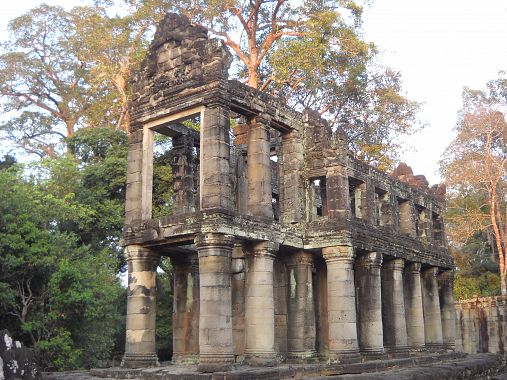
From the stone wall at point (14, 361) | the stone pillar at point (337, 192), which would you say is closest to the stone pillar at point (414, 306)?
the stone pillar at point (337, 192)

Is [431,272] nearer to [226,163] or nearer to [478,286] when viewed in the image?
[226,163]

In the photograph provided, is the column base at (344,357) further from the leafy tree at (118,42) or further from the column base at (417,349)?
the leafy tree at (118,42)

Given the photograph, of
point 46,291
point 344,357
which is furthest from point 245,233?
point 46,291

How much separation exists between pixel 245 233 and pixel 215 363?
2877mm

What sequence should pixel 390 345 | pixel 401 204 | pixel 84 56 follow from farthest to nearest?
pixel 84 56 → pixel 401 204 → pixel 390 345

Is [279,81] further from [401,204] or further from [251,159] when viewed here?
[251,159]

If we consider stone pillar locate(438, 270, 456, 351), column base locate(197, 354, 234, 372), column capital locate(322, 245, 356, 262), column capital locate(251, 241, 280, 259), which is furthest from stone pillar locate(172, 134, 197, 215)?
stone pillar locate(438, 270, 456, 351)

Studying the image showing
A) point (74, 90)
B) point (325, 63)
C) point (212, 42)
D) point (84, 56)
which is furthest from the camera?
point (74, 90)

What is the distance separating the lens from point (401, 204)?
2012 centimetres

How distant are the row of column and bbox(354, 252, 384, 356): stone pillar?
3 cm

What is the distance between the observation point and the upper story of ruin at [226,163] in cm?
1273

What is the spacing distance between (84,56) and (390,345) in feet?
64.2

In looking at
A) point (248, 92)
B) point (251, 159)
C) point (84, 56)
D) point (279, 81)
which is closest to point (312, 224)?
point (251, 159)

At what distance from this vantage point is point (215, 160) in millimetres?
12508
